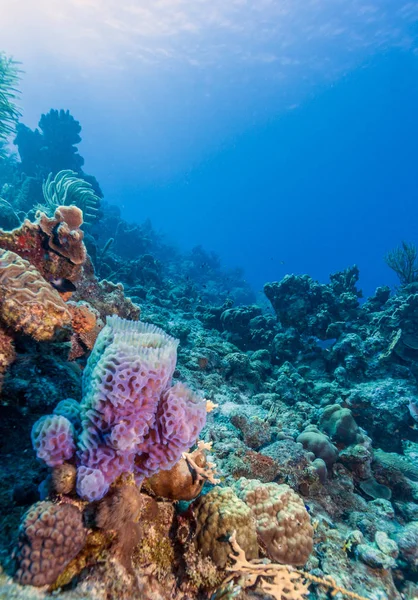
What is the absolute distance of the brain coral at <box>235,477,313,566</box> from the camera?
2391 mm

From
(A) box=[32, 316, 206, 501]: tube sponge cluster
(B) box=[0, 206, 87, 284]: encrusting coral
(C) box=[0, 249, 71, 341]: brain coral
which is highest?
(B) box=[0, 206, 87, 284]: encrusting coral

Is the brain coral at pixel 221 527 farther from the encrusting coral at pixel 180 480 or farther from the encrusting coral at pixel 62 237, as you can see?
the encrusting coral at pixel 62 237

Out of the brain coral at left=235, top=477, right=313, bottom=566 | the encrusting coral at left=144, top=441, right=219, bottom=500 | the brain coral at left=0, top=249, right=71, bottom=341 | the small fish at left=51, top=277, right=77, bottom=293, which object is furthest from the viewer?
the small fish at left=51, top=277, right=77, bottom=293

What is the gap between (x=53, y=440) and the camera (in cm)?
157

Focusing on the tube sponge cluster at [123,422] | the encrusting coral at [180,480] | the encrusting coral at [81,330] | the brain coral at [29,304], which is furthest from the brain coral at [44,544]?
the encrusting coral at [81,330]

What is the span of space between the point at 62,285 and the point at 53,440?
2.93m

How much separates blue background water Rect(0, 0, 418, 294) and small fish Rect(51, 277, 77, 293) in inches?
1455

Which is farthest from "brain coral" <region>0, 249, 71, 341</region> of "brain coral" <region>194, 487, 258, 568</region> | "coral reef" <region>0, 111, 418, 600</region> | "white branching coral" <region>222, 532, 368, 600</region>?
"white branching coral" <region>222, 532, 368, 600</region>

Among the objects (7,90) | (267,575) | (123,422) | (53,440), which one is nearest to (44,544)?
(53,440)

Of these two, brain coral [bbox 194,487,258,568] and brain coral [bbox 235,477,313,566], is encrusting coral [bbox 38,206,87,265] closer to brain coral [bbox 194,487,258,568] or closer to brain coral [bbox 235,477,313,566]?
brain coral [bbox 194,487,258,568]

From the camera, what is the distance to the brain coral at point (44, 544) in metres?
1.40

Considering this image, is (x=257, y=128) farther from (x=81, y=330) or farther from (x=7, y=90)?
(x=81, y=330)

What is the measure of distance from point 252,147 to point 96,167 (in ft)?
251

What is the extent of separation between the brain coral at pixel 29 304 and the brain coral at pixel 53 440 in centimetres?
131
